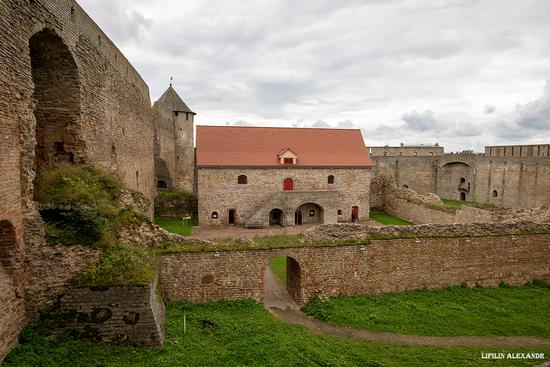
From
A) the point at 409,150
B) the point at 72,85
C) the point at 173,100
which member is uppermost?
the point at 173,100

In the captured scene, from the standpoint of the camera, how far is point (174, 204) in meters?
26.5

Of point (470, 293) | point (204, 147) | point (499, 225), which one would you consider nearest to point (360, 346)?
point (470, 293)

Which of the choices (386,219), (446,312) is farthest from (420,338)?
(386,219)

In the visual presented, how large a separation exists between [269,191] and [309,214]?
11.4 feet

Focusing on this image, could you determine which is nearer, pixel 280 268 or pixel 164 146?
→ pixel 280 268

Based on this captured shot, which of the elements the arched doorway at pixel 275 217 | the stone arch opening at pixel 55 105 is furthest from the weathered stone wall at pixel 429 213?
the stone arch opening at pixel 55 105

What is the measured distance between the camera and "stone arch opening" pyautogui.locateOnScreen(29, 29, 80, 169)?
32.9ft

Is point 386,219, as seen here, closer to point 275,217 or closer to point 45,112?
point 275,217

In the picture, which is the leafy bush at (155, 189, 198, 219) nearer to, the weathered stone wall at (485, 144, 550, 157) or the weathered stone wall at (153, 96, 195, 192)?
the weathered stone wall at (153, 96, 195, 192)

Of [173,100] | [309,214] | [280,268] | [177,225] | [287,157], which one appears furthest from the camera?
[173,100]

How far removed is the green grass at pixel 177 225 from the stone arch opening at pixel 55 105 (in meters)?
11.5

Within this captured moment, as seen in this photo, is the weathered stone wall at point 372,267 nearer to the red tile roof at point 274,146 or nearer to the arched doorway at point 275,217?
the arched doorway at point 275,217

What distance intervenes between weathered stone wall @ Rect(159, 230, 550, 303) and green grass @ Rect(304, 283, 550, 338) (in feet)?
1.61

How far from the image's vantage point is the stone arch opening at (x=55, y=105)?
10023mm
